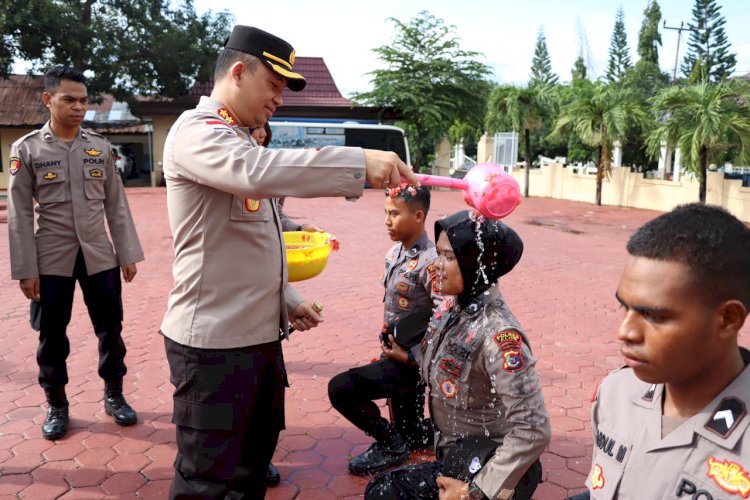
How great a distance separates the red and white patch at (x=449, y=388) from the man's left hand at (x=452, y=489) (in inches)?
11.5

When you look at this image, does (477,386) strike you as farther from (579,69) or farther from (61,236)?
(579,69)

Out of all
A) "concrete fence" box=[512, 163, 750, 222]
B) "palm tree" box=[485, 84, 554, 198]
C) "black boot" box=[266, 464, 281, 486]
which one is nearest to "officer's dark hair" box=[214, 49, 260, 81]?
"black boot" box=[266, 464, 281, 486]

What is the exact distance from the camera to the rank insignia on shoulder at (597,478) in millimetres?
1422

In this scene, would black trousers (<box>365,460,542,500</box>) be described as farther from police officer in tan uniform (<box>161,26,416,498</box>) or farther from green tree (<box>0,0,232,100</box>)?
green tree (<box>0,0,232,100</box>)

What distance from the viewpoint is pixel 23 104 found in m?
26.0

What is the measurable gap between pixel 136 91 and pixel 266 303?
82.5 feet

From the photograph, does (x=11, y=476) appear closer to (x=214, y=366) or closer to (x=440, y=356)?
(x=214, y=366)

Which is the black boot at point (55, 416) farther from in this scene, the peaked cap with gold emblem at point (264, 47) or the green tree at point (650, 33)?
the green tree at point (650, 33)

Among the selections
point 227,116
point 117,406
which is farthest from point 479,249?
point 117,406

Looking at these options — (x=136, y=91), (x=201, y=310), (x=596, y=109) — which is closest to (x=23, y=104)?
(x=136, y=91)

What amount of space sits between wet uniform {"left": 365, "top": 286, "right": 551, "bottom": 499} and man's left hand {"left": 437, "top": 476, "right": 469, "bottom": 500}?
43 millimetres

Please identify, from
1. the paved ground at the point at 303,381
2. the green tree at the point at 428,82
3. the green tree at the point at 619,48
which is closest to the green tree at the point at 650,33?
the green tree at the point at 619,48

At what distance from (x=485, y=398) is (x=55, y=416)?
264 cm

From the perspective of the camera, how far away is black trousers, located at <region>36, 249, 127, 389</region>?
3340mm
